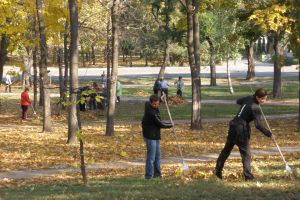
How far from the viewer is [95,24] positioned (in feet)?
136

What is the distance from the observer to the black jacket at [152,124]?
11031 mm

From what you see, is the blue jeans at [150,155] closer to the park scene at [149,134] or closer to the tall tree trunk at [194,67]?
the park scene at [149,134]

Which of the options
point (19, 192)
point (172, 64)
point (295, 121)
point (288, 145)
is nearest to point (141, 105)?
point (295, 121)

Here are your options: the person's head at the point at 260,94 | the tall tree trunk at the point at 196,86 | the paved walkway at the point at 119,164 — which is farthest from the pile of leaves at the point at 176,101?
the person's head at the point at 260,94

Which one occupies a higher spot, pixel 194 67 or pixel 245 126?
pixel 194 67

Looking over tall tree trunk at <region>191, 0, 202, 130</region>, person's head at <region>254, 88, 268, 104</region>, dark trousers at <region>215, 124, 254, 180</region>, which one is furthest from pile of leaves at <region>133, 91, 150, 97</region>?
person's head at <region>254, 88, 268, 104</region>

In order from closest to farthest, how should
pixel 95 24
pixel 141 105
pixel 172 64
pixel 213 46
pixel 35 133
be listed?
pixel 35 133, pixel 141 105, pixel 95 24, pixel 213 46, pixel 172 64

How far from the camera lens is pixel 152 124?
1112 centimetres

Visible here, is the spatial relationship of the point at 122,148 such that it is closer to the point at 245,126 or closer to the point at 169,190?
the point at 245,126

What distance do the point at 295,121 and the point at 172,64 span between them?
55.6 meters

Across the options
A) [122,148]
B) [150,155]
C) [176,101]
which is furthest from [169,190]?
[176,101]

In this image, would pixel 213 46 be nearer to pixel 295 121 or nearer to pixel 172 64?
pixel 295 121

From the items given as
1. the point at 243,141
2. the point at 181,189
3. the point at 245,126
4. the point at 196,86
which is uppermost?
the point at 196,86

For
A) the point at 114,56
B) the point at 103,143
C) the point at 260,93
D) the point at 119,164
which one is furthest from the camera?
the point at 114,56
